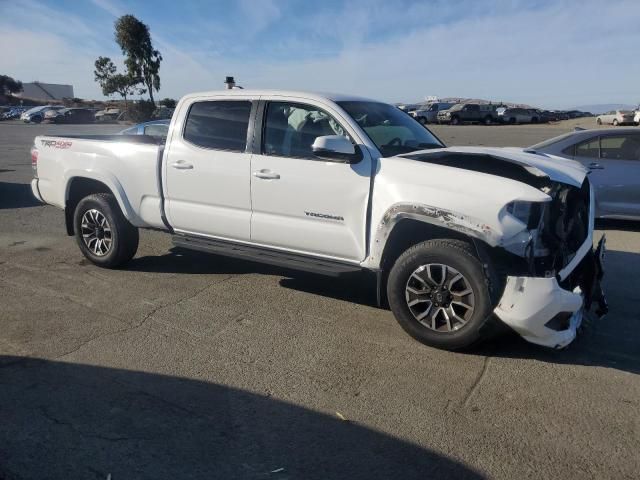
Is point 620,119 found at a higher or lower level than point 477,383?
higher

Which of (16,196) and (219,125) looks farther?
(16,196)

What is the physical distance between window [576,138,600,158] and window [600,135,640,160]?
0.17ft

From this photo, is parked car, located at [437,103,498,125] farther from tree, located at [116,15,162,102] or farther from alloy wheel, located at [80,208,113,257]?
alloy wheel, located at [80,208,113,257]

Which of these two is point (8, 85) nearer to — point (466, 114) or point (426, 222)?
point (466, 114)

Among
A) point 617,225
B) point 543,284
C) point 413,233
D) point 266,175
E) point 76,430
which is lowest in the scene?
point 76,430

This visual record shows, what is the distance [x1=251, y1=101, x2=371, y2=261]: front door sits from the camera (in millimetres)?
4652

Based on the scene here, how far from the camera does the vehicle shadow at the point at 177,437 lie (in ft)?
9.48

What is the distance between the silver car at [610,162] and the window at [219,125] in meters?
4.39

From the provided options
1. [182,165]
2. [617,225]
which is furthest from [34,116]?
[617,225]

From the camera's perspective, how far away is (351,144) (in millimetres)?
4605

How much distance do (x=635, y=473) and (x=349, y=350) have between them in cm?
200

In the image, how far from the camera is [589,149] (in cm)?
834

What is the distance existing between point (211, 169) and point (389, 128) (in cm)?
168

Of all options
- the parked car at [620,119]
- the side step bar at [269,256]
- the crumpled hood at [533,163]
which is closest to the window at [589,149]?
the crumpled hood at [533,163]
